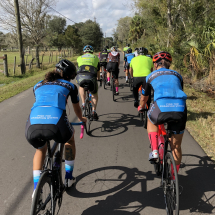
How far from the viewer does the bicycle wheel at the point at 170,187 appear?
7.67 feet

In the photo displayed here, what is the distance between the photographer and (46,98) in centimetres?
242

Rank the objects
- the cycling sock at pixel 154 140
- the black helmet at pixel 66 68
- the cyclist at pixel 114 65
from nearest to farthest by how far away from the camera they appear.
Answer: the black helmet at pixel 66 68
the cycling sock at pixel 154 140
the cyclist at pixel 114 65

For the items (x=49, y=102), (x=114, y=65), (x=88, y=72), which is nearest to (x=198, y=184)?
(x=49, y=102)

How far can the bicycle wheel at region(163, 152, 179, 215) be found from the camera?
2.34 m

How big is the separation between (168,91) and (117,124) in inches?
130

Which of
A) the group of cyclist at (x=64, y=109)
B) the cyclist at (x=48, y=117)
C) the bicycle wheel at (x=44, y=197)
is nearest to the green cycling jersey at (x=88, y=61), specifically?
the group of cyclist at (x=64, y=109)

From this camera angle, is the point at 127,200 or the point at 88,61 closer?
the point at 127,200

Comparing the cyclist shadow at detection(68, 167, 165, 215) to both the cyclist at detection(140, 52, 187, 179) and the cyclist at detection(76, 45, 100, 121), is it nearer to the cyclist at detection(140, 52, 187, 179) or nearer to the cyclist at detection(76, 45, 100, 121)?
the cyclist at detection(140, 52, 187, 179)

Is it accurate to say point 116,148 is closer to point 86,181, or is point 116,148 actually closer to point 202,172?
point 86,181

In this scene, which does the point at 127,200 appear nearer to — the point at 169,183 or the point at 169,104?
the point at 169,183

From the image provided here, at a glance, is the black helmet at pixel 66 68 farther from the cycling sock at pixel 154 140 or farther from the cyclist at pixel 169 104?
the cycling sock at pixel 154 140

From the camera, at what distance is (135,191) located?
10.4 feet

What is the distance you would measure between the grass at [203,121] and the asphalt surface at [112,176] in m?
0.21

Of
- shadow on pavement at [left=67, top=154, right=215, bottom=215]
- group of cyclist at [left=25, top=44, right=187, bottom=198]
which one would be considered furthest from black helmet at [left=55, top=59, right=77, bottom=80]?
shadow on pavement at [left=67, top=154, right=215, bottom=215]
